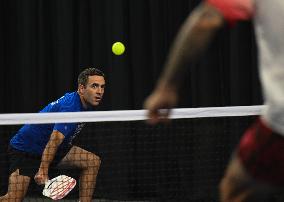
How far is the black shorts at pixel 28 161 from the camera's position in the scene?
432 cm

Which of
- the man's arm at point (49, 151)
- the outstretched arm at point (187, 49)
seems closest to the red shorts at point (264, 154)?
the outstretched arm at point (187, 49)

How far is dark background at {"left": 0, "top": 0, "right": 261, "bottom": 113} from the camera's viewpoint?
19.4 feet

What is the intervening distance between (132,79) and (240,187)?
169 inches

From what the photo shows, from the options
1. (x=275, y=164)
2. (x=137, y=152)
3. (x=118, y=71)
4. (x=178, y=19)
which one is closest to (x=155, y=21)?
(x=178, y=19)

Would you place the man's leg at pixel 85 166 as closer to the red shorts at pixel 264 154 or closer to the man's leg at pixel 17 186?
the man's leg at pixel 17 186

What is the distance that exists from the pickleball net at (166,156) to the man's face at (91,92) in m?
1.42

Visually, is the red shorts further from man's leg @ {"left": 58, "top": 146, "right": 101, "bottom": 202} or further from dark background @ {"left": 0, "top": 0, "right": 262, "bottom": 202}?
dark background @ {"left": 0, "top": 0, "right": 262, "bottom": 202}

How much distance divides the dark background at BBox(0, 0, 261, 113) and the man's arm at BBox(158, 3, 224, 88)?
13.3 feet

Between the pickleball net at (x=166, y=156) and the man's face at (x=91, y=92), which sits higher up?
the man's face at (x=91, y=92)

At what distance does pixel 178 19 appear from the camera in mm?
6008

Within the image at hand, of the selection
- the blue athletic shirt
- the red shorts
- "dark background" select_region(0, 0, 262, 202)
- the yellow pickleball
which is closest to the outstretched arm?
the red shorts

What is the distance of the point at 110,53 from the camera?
20.2ft

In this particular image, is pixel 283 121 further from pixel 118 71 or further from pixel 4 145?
pixel 4 145

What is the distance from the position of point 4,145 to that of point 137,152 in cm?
136
